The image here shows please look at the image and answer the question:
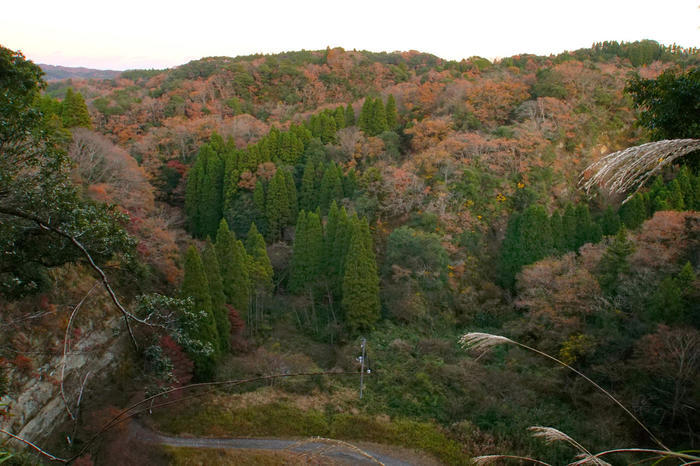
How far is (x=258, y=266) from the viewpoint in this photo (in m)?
25.3

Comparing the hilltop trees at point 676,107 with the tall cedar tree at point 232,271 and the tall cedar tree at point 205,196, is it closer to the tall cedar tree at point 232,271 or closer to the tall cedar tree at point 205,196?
the tall cedar tree at point 232,271

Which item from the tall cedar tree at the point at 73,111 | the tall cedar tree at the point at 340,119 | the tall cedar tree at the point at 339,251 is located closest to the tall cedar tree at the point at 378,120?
the tall cedar tree at the point at 340,119

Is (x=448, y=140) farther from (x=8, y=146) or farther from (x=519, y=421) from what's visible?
(x=8, y=146)

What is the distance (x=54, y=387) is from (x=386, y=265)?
16386mm

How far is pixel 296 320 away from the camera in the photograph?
83.8ft

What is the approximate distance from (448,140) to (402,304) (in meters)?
13.0

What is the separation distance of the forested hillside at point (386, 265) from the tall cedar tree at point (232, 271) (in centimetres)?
9

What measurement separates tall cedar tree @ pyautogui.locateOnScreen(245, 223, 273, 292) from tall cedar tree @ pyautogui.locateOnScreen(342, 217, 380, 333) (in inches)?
196

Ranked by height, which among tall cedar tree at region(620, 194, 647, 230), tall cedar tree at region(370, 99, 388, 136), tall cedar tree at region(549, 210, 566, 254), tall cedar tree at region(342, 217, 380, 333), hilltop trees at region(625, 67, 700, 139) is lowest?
tall cedar tree at region(342, 217, 380, 333)

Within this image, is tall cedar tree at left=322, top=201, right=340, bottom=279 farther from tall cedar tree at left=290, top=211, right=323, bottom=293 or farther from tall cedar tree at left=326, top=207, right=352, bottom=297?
tall cedar tree at left=290, top=211, right=323, bottom=293

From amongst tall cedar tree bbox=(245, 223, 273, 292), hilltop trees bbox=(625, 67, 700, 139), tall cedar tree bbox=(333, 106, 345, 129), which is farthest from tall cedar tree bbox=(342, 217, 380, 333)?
hilltop trees bbox=(625, 67, 700, 139)

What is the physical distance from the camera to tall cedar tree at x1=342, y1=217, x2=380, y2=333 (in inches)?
891

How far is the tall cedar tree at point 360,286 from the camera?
74.2 feet

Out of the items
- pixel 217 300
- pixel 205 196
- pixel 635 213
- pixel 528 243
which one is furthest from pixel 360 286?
pixel 205 196
